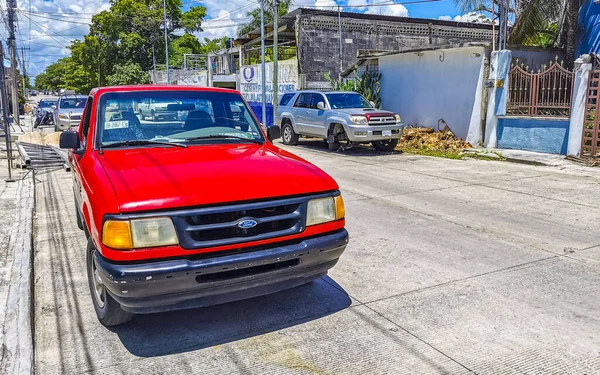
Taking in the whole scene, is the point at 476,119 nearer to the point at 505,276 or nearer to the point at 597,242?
the point at 597,242

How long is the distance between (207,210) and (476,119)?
566 inches

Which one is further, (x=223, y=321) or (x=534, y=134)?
(x=534, y=134)

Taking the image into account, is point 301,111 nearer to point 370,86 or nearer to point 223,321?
point 370,86

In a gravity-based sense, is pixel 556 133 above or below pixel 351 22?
below

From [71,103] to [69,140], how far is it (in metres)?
19.1

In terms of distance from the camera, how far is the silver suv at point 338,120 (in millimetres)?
14492

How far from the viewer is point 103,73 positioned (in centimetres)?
5519

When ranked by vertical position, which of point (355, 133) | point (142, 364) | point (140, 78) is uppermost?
point (140, 78)

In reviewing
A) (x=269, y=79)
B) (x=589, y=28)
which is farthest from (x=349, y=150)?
(x=269, y=79)

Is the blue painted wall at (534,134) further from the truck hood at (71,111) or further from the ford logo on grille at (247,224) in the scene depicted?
the truck hood at (71,111)

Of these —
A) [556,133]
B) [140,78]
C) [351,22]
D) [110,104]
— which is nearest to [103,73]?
[140,78]

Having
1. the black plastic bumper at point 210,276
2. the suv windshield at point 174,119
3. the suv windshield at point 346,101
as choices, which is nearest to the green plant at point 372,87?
the suv windshield at point 346,101

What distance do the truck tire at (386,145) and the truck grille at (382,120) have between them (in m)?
0.76

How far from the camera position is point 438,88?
693 inches
